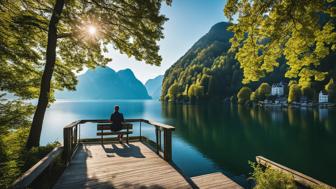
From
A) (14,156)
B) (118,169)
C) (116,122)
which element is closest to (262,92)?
(116,122)

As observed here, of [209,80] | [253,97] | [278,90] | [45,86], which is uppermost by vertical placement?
[209,80]

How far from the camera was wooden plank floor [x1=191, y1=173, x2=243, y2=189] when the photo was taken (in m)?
6.15

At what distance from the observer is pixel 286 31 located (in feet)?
17.8

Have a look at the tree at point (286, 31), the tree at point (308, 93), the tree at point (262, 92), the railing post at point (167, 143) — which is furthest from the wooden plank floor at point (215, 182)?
the tree at point (308, 93)

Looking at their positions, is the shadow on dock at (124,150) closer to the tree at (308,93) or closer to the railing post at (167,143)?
the railing post at (167,143)

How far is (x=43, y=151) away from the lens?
7.46 metres

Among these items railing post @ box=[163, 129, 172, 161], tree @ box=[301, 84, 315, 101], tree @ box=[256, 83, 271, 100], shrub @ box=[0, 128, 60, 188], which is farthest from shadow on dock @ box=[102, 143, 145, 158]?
tree @ box=[301, 84, 315, 101]

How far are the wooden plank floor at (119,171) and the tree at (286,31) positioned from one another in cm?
446

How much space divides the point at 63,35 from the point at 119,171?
21.3 ft

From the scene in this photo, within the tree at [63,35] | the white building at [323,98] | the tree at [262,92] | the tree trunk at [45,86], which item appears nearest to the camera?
the tree at [63,35]

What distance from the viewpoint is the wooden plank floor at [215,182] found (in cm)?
615

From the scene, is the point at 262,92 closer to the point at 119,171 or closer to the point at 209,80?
the point at 209,80

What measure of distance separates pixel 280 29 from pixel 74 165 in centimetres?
774

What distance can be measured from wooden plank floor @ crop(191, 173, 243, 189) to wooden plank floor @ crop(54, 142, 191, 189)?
1.24m
